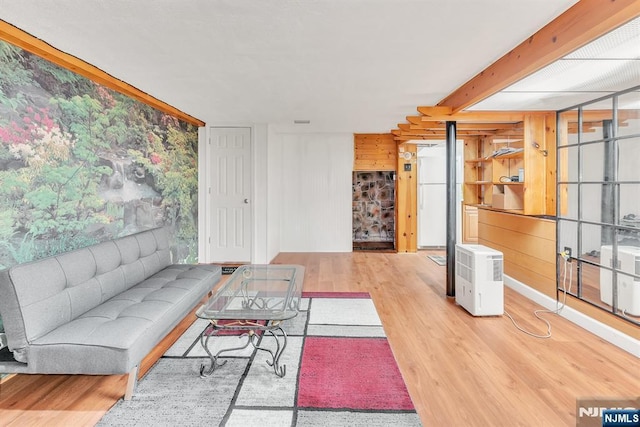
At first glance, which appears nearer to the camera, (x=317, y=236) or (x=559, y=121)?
(x=559, y=121)

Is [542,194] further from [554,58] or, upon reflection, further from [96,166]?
[96,166]

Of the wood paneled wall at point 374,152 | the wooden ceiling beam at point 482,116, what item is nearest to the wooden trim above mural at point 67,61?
the wooden ceiling beam at point 482,116

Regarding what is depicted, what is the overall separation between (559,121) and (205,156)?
15.5ft

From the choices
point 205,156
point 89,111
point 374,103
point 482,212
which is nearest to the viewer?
point 89,111

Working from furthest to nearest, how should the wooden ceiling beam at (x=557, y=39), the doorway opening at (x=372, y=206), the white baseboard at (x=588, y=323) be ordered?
the doorway opening at (x=372, y=206), the white baseboard at (x=588, y=323), the wooden ceiling beam at (x=557, y=39)

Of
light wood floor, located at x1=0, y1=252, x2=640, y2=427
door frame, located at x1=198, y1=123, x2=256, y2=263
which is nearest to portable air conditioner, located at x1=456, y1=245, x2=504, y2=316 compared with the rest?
light wood floor, located at x1=0, y1=252, x2=640, y2=427

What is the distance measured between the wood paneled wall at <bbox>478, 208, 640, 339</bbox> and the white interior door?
371 cm

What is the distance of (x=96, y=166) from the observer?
3.16m

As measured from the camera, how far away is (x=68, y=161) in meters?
2.79

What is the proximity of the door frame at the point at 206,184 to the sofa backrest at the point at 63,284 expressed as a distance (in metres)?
2.27

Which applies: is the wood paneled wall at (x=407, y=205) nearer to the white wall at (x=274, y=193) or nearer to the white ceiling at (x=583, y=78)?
the white wall at (x=274, y=193)

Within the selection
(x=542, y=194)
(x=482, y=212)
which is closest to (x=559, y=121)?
(x=542, y=194)

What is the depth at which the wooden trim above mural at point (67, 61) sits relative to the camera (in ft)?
7.29
